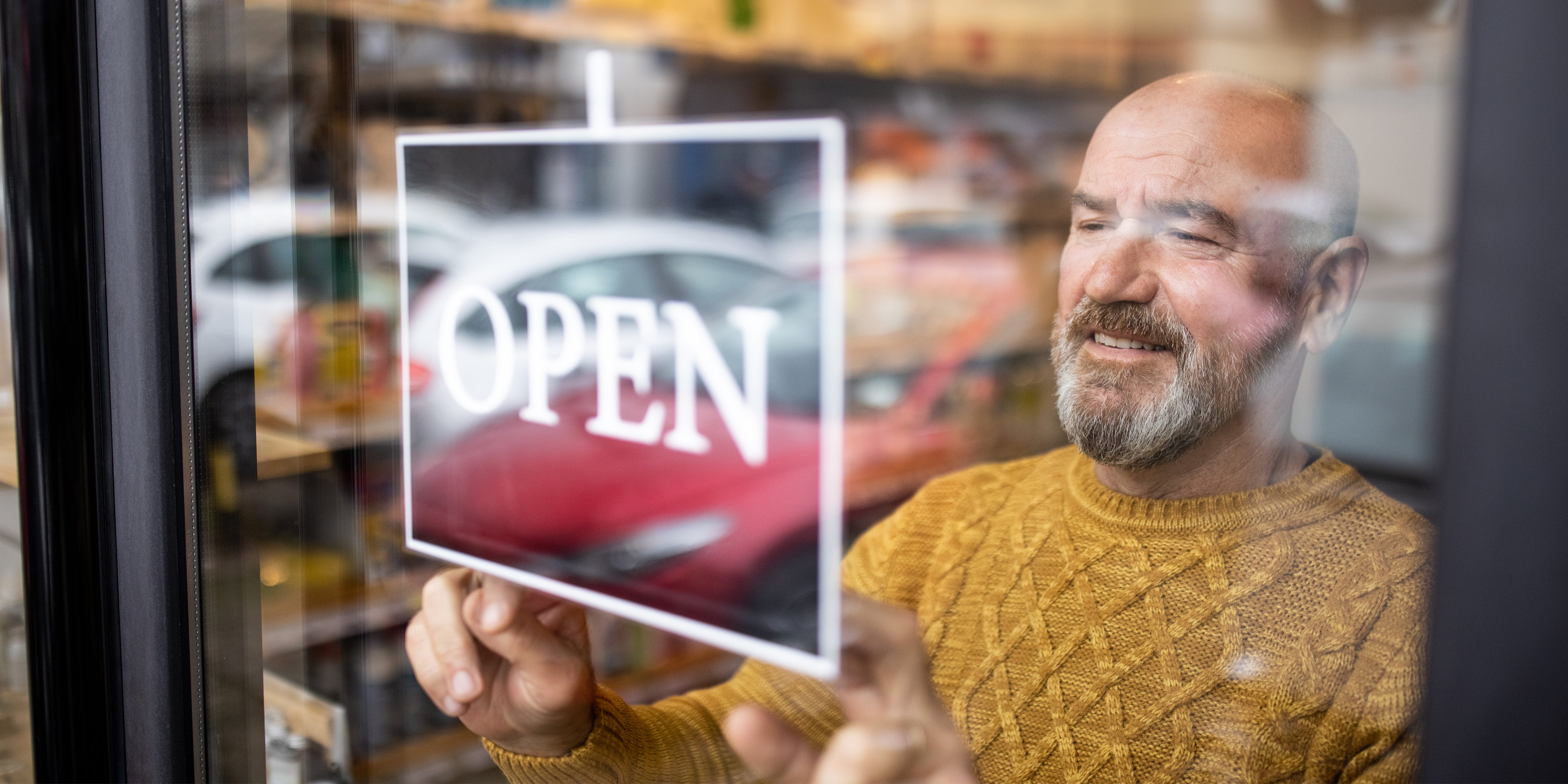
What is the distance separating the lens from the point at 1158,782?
3.12ft

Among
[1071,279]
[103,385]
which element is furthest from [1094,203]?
[103,385]

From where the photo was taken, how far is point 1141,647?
1.00 metres

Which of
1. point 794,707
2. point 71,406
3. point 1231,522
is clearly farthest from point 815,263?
point 71,406

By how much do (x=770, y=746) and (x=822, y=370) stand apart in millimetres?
247

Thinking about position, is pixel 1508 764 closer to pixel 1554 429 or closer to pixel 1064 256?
pixel 1554 429


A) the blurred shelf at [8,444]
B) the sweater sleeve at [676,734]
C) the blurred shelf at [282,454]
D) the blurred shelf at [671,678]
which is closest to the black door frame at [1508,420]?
the sweater sleeve at [676,734]

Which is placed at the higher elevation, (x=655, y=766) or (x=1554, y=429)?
(x=1554, y=429)

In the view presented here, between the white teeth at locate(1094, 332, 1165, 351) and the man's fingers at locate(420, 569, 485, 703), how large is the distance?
22.9 inches

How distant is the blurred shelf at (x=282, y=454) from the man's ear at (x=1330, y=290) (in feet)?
3.36

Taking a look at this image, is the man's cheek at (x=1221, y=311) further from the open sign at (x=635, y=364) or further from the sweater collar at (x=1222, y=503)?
the open sign at (x=635, y=364)

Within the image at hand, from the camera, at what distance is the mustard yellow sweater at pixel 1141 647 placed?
0.87m

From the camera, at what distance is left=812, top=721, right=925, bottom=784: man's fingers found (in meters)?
0.73

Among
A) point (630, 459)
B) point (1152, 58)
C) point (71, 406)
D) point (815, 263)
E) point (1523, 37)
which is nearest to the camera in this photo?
point (1523, 37)

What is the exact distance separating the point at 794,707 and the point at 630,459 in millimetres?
233
